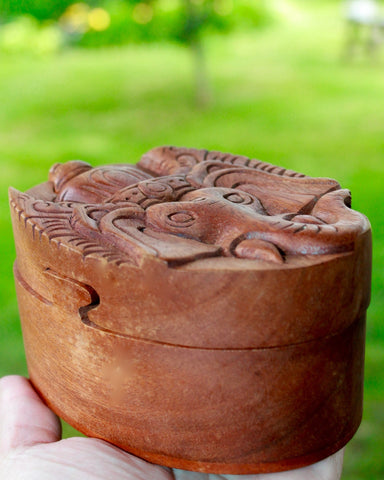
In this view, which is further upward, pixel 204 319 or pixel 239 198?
pixel 239 198

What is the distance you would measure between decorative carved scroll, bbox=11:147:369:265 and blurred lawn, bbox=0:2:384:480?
4.14 ft

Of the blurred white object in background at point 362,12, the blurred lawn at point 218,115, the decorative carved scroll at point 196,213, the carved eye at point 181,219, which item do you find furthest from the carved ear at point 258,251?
the blurred white object in background at point 362,12

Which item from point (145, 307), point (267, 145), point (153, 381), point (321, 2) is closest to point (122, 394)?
point (153, 381)

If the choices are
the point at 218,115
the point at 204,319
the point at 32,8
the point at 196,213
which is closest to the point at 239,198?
the point at 196,213

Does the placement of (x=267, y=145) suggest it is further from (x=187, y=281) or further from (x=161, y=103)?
(x=187, y=281)

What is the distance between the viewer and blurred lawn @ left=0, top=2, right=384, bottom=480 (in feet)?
10.7

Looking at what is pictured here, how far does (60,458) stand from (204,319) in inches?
18.3

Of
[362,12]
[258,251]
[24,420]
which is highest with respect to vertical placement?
[362,12]

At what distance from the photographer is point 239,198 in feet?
4.53

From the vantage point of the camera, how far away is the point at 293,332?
1.14 meters

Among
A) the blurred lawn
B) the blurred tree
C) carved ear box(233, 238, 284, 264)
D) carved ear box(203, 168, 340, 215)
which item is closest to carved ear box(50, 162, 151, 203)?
carved ear box(203, 168, 340, 215)

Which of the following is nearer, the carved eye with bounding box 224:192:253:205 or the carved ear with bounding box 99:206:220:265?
the carved ear with bounding box 99:206:220:265

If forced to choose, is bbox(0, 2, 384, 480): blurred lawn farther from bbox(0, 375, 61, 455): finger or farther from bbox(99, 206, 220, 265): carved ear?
bbox(99, 206, 220, 265): carved ear

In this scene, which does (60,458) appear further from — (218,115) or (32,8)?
(218,115)
